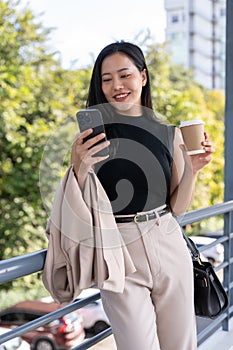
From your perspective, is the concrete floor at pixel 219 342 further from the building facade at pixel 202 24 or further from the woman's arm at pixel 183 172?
the building facade at pixel 202 24

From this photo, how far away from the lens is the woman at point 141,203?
115cm

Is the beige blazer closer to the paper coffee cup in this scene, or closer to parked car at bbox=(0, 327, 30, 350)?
the paper coffee cup

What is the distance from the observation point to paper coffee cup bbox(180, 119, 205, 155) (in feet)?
3.98

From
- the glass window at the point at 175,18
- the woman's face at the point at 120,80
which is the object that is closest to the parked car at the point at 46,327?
the woman's face at the point at 120,80

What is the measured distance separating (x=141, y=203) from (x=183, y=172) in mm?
173

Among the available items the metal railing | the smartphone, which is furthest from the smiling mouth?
the metal railing

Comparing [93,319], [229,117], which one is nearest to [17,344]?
[93,319]

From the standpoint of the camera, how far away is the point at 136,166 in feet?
3.86

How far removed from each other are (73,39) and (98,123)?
29.7 feet

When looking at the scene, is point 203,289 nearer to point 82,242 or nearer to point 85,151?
point 82,242

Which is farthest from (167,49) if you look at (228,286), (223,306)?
(223,306)

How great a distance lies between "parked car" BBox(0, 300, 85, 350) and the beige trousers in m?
5.43

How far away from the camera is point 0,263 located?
3.36 feet

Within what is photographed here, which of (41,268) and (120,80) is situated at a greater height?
(120,80)
